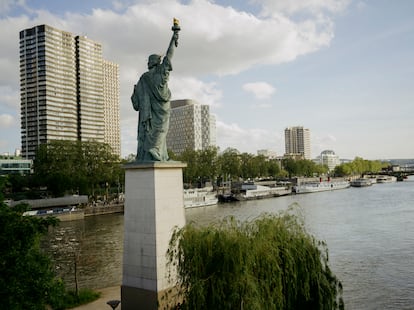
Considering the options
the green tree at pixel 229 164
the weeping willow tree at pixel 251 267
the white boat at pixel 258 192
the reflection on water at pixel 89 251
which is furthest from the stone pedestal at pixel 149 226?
the green tree at pixel 229 164

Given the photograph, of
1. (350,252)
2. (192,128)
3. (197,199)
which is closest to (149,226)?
(350,252)

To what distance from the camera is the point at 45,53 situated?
372ft

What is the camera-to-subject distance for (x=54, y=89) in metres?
116

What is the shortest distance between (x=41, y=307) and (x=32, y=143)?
11730cm

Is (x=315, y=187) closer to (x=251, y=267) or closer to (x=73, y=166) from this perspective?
(x=73, y=166)

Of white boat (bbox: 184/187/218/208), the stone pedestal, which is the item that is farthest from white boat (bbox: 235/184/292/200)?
the stone pedestal

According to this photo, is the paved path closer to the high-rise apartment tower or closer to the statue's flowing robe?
the statue's flowing robe

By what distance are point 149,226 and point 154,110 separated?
402cm

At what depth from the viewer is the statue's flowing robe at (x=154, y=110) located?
14078mm

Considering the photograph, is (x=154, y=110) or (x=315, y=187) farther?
(x=315, y=187)

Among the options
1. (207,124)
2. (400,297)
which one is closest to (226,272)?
(400,297)

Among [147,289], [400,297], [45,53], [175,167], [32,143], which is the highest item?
[45,53]

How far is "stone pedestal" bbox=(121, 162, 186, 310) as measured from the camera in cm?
1301

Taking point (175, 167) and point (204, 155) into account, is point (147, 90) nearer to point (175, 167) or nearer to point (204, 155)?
point (175, 167)
